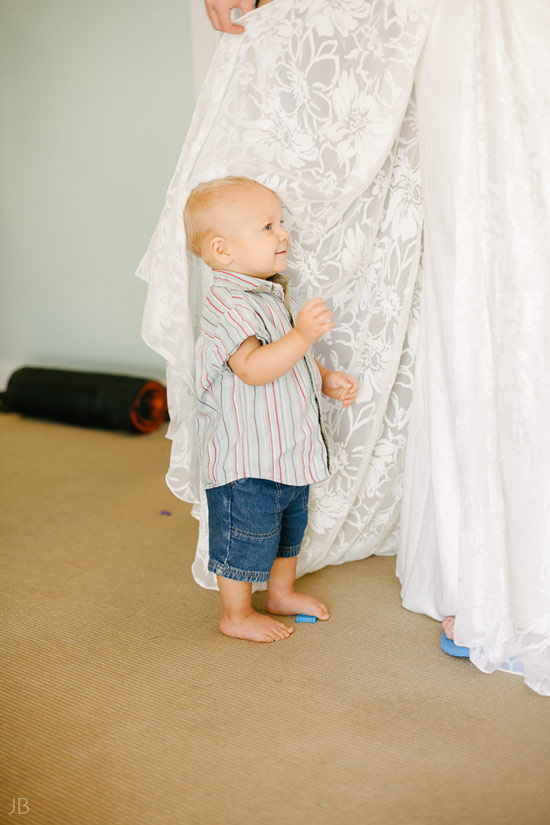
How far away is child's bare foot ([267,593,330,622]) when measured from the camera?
52.2 inches

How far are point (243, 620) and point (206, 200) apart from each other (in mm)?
727

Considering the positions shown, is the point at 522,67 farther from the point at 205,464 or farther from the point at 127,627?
the point at 127,627

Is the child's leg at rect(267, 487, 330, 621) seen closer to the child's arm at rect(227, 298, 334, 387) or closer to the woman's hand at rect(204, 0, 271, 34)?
the child's arm at rect(227, 298, 334, 387)

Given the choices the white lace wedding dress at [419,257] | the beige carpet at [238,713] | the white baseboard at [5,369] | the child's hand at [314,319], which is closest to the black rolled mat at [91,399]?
the white baseboard at [5,369]

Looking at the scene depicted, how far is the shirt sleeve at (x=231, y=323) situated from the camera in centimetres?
116

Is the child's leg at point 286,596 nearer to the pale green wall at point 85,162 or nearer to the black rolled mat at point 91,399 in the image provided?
the black rolled mat at point 91,399

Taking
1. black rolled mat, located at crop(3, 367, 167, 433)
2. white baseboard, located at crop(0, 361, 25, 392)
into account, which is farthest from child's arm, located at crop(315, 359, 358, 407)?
white baseboard, located at crop(0, 361, 25, 392)

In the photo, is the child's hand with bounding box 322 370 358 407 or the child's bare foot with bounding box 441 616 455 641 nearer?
the child's bare foot with bounding box 441 616 455 641

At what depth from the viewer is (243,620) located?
1281mm

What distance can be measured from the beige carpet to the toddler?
143 mm

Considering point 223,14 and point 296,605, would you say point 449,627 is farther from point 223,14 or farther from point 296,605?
point 223,14

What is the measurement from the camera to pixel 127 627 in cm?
133

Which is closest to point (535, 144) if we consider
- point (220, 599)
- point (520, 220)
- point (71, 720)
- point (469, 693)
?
point (520, 220)

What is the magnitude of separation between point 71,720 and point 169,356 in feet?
1.99
